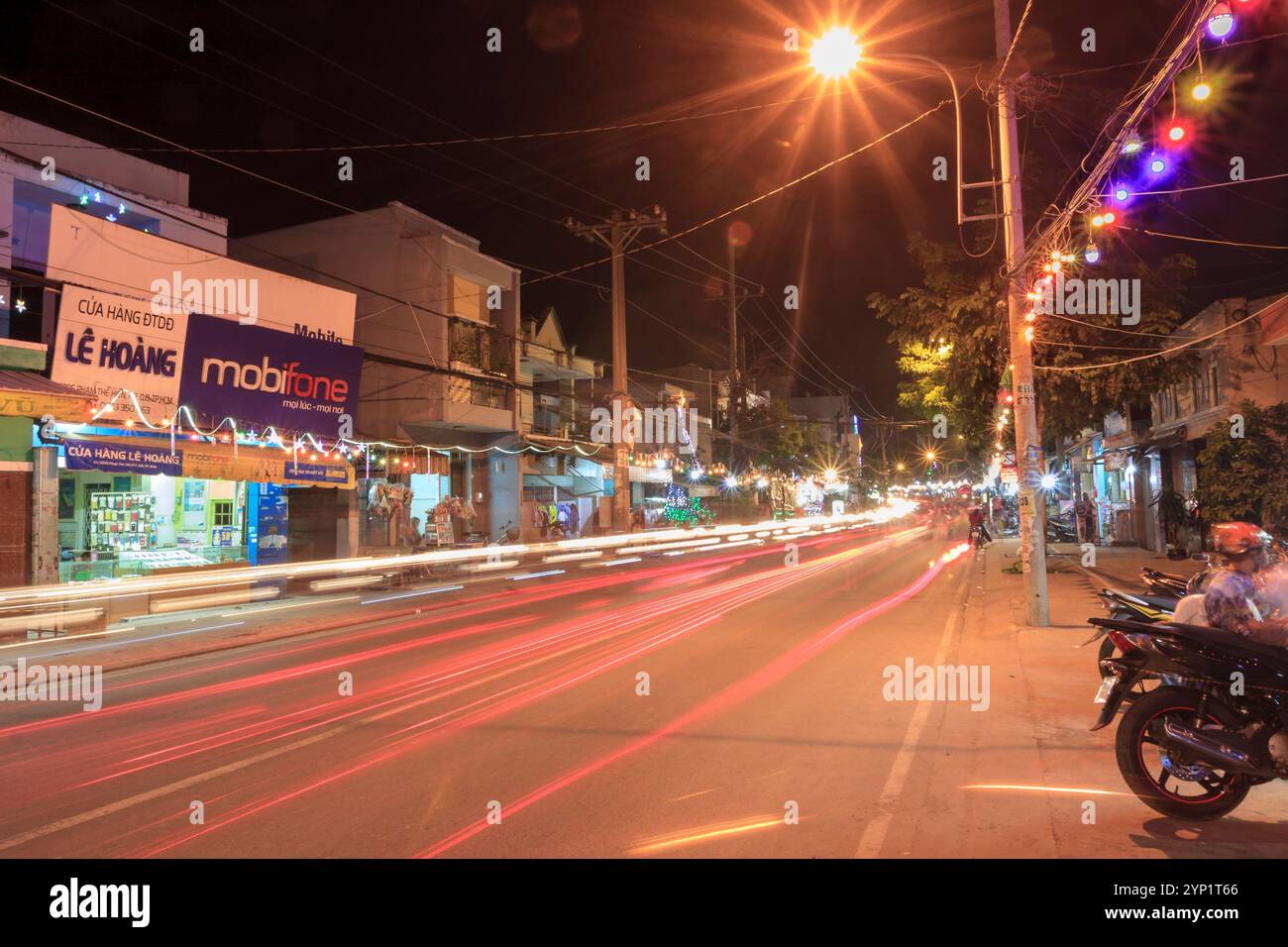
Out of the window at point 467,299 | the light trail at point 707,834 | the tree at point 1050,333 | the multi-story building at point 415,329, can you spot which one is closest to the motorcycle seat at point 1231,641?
the light trail at point 707,834

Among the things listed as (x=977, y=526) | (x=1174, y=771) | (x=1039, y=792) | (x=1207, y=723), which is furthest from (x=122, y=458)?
(x=977, y=526)

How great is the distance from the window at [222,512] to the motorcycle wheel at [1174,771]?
20881mm

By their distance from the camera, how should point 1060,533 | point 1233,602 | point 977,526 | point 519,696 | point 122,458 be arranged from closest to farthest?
point 1233,602 → point 519,696 → point 122,458 → point 977,526 → point 1060,533

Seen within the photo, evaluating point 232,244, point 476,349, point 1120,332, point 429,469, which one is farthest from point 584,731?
point 232,244

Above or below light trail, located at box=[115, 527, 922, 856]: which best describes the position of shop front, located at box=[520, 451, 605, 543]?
above

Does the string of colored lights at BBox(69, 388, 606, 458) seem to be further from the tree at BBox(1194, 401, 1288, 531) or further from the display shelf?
the tree at BBox(1194, 401, 1288, 531)

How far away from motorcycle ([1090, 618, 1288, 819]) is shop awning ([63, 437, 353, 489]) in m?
15.8

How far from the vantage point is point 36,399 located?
531 inches

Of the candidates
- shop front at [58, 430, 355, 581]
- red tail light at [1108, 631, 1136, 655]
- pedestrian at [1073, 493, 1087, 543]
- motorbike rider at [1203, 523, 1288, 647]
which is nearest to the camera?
motorbike rider at [1203, 523, 1288, 647]

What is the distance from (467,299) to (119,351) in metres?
12.9

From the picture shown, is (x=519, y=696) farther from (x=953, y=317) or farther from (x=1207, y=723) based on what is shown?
(x=953, y=317)

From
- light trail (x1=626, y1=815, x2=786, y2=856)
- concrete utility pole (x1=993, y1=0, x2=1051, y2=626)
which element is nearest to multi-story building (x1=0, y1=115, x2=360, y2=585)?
light trail (x1=626, y1=815, x2=786, y2=856)

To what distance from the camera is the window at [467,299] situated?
27.2m

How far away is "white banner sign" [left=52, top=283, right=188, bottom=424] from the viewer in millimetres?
15320
